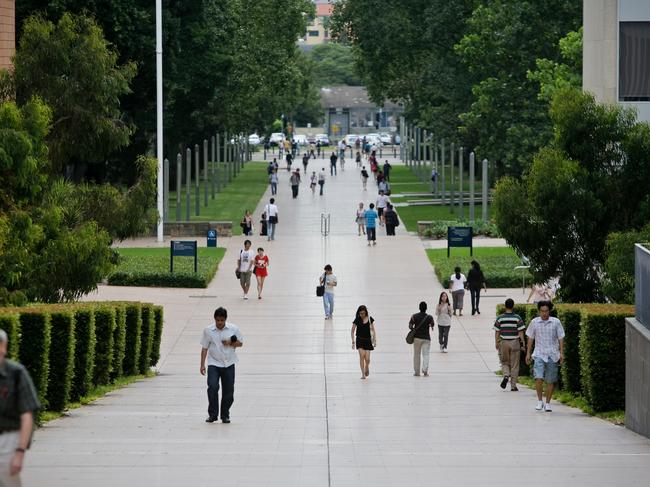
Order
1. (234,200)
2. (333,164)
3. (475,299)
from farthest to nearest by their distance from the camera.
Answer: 1. (333,164)
2. (234,200)
3. (475,299)

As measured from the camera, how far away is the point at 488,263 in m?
44.8

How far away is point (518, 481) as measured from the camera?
13.5m

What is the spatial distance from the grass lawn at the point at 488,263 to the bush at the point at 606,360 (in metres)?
19.6

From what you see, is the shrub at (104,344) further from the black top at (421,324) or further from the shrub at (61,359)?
the black top at (421,324)

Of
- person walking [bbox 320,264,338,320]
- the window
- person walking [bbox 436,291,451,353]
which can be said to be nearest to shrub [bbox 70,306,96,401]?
person walking [bbox 436,291,451,353]

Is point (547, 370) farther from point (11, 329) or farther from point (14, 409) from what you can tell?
point (14, 409)

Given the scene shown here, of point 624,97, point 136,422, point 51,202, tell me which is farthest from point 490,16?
point 136,422

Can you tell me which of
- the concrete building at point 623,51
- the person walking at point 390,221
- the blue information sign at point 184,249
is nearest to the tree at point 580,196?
the concrete building at point 623,51

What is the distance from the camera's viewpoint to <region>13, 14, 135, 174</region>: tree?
3166cm

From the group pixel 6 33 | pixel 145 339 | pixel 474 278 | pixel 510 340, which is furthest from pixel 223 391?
pixel 6 33

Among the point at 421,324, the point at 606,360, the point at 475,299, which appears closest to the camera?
the point at 606,360

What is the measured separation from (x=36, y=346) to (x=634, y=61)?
23087mm

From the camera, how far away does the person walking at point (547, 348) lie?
66.7ft

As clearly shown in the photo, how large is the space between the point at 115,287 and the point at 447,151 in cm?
5171
